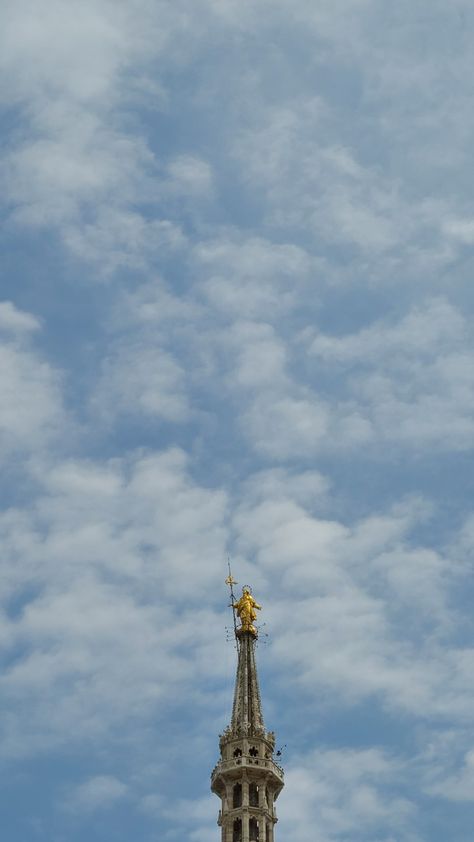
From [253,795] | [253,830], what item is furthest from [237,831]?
[253,795]

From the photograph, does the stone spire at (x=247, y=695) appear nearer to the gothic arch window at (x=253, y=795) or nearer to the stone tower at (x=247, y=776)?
the stone tower at (x=247, y=776)

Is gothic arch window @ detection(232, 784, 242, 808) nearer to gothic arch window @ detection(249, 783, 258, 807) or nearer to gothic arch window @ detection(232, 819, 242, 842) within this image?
gothic arch window @ detection(249, 783, 258, 807)

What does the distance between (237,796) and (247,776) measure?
2565mm

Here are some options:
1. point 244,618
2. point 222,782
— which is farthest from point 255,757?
point 244,618

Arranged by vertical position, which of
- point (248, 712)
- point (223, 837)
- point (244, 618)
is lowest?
point (223, 837)

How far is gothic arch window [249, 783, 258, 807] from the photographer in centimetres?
15975

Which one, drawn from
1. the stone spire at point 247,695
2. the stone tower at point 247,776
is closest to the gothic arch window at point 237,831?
the stone tower at point 247,776

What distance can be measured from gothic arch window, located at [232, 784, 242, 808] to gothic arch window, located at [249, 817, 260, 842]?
2.31 m

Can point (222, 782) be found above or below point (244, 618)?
below

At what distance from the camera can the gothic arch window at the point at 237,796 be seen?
159875 mm

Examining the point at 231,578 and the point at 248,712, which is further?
the point at 231,578

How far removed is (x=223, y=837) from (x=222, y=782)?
20.4ft

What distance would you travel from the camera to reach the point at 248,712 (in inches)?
6599

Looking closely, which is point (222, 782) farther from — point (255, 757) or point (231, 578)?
point (231, 578)
